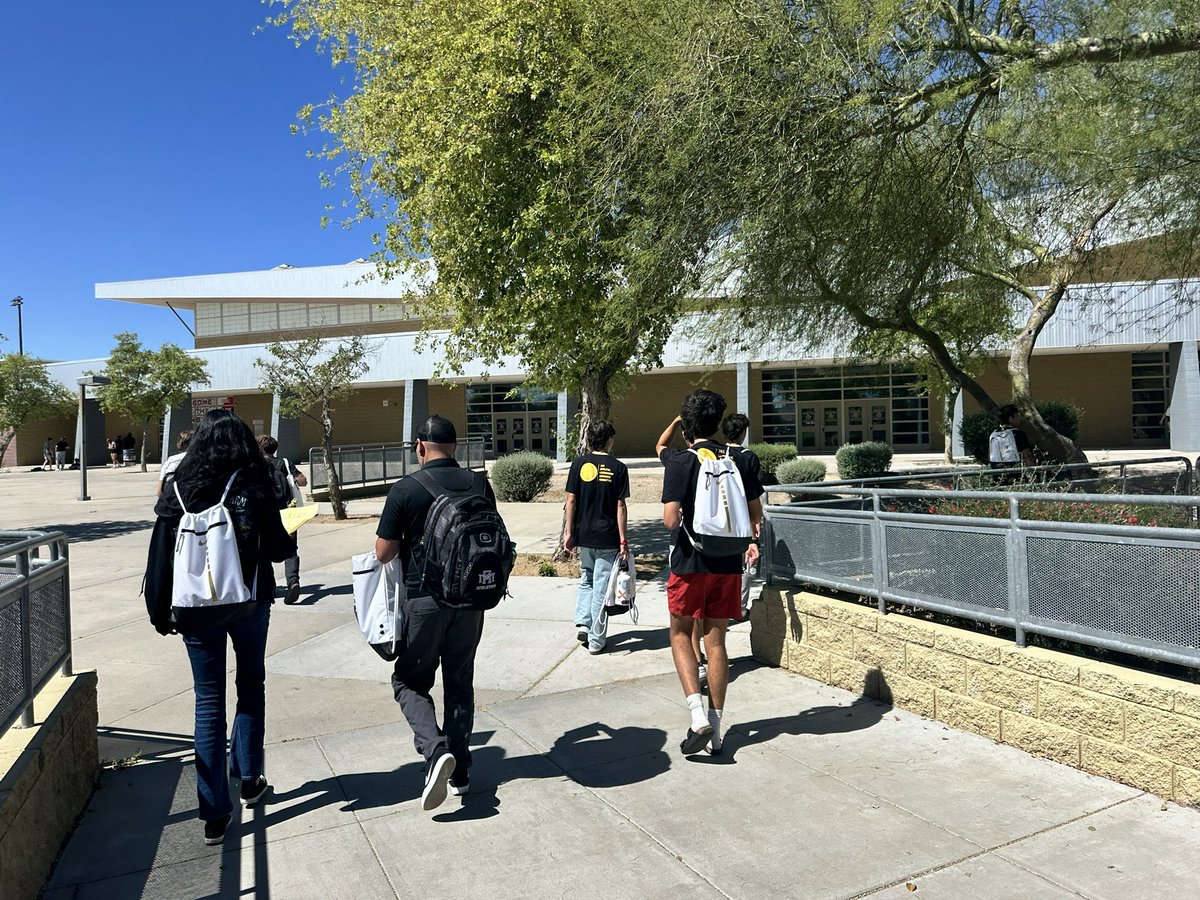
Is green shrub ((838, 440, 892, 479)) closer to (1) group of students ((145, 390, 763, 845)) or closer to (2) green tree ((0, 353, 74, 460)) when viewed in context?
(1) group of students ((145, 390, 763, 845))

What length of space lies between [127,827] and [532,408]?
3546 cm

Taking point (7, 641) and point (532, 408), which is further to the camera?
point (532, 408)

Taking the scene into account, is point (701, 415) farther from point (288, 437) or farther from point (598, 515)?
point (288, 437)

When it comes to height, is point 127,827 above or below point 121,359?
below

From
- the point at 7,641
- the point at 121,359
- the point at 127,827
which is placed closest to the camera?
the point at 7,641

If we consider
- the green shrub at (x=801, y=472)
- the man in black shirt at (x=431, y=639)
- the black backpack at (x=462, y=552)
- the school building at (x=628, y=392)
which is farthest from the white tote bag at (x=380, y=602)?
the school building at (x=628, y=392)

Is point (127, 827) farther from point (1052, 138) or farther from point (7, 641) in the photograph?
point (1052, 138)

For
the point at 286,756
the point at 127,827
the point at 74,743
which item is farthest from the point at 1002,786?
the point at 74,743

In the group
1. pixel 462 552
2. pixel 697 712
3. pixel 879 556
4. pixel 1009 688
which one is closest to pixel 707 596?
pixel 697 712

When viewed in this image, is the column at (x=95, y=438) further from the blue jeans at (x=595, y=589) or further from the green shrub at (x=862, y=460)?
the blue jeans at (x=595, y=589)

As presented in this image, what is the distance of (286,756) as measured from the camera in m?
4.70

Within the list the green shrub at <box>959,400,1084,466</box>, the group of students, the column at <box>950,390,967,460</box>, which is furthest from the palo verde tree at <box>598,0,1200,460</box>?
the column at <box>950,390,967,460</box>

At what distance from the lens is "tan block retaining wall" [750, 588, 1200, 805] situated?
3701 mm

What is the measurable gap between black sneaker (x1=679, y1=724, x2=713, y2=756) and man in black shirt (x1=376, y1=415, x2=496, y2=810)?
1.15 metres
